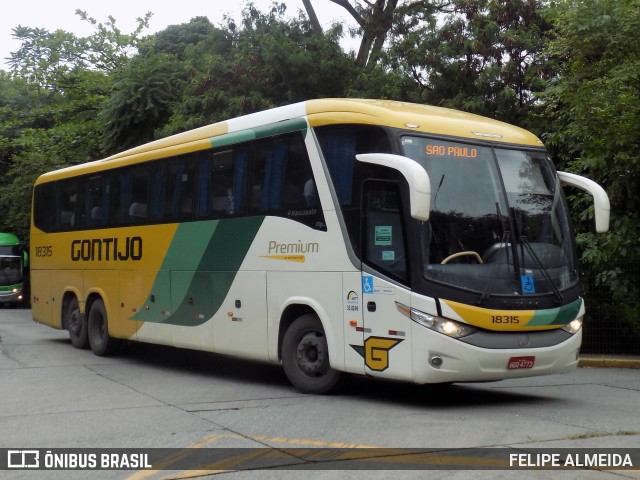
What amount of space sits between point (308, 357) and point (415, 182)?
3.03 meters

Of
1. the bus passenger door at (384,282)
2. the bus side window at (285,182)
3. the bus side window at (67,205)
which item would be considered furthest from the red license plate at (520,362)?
the bus side window at (67,205)

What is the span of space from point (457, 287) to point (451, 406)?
1.45 m

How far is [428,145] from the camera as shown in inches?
406

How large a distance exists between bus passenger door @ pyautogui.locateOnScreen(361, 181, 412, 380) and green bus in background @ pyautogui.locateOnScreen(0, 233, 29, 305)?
35012 millimetres

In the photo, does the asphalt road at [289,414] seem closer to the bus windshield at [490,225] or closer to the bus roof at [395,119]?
the bus windshield at [490,225]

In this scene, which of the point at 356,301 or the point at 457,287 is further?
the point at 356,301

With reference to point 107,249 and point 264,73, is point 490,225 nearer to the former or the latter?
point 107,249

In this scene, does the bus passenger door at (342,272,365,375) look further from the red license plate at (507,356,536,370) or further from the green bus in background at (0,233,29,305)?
the green bus in background at (0,233,29,305)

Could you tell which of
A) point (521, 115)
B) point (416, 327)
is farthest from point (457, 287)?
point (521, 115)

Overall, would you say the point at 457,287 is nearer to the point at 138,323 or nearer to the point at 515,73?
the point at 138,323

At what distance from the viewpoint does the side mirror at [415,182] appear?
9.16 metres

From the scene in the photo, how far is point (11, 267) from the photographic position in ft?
139

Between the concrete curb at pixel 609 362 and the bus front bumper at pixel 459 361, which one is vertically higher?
the bus front bumper at pixel 459 361

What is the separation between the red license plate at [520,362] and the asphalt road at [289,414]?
462 mm
